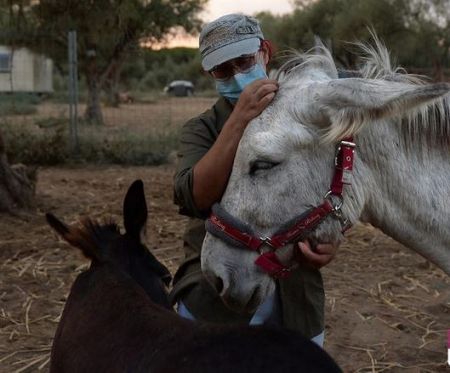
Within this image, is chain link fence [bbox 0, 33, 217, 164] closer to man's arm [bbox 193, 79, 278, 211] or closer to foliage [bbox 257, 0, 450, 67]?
man's arm [bbox 193, 79, 278, 211]

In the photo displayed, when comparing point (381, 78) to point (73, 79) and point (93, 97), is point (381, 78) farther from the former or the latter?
point (93, 97)

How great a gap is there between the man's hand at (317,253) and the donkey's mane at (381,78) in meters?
0.34

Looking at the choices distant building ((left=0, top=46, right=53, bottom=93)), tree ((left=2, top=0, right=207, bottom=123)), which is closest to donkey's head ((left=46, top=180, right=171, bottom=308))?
tree ((left=2, top=0, right=207, bottom=123))

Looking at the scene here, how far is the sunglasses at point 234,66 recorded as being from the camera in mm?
2252

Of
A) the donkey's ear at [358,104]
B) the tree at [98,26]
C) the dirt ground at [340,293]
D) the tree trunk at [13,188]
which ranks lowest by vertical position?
the dirt ground at [340,293]

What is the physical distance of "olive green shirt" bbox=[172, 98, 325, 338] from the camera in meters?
2.25

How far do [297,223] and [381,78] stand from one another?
583mm

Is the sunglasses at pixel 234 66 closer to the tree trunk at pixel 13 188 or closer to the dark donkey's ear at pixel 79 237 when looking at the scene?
the dark donkey's ear at pixel 79 237

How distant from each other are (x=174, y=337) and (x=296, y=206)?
1.96 feet

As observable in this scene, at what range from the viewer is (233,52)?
2195 millimetres

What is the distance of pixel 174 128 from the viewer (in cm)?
1320

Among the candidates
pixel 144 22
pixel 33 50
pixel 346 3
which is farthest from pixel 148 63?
pixel 33 50

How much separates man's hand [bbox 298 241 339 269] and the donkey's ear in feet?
1.10

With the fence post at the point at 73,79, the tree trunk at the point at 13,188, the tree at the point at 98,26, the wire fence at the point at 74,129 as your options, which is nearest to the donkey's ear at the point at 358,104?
the tree trunk at the point at 13,188
